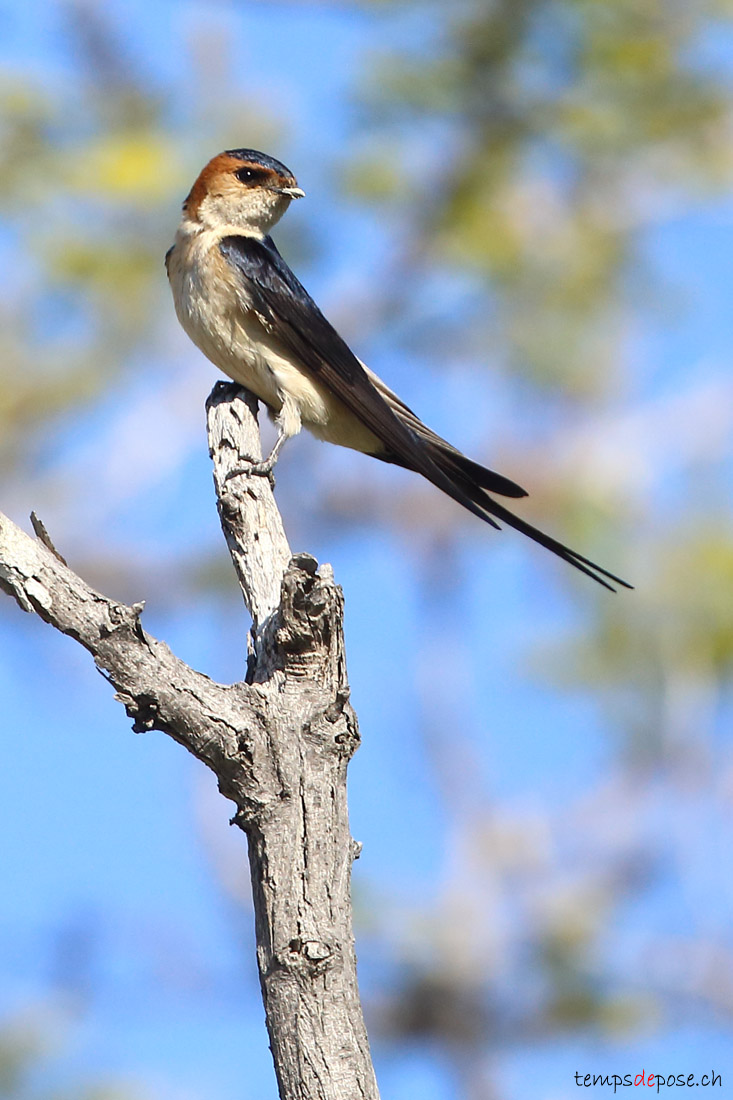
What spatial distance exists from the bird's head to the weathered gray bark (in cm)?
306

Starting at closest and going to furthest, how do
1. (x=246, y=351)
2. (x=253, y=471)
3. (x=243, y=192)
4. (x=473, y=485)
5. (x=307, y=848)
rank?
1. (x=307, y=848)
2. (x=253, y=471)
3. (x=473, y=485)
4. (x=246, y=351)
5. (x=243, y=192)

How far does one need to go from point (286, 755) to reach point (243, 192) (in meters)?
3.43

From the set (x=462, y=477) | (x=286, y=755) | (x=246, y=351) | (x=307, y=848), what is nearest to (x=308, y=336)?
(x=246, y=351)

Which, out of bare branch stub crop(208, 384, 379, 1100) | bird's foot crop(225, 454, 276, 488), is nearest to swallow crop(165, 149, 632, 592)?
bird's foot crop(225, 454, 276, 488)

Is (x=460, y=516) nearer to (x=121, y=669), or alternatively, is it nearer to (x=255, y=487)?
(x=255, y=487)

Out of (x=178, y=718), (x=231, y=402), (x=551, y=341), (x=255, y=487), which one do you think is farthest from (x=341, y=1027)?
(x=551, y=341)

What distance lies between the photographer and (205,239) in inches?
210

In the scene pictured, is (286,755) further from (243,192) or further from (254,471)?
(243,192)

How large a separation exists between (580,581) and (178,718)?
8.01 meters

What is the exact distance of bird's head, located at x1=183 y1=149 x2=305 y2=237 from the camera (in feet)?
18.4

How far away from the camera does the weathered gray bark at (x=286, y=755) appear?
2.57 m

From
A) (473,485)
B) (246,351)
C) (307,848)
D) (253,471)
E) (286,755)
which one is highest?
(246,351)

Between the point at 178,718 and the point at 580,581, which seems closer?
the point at 178,718

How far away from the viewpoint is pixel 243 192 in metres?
5.61
